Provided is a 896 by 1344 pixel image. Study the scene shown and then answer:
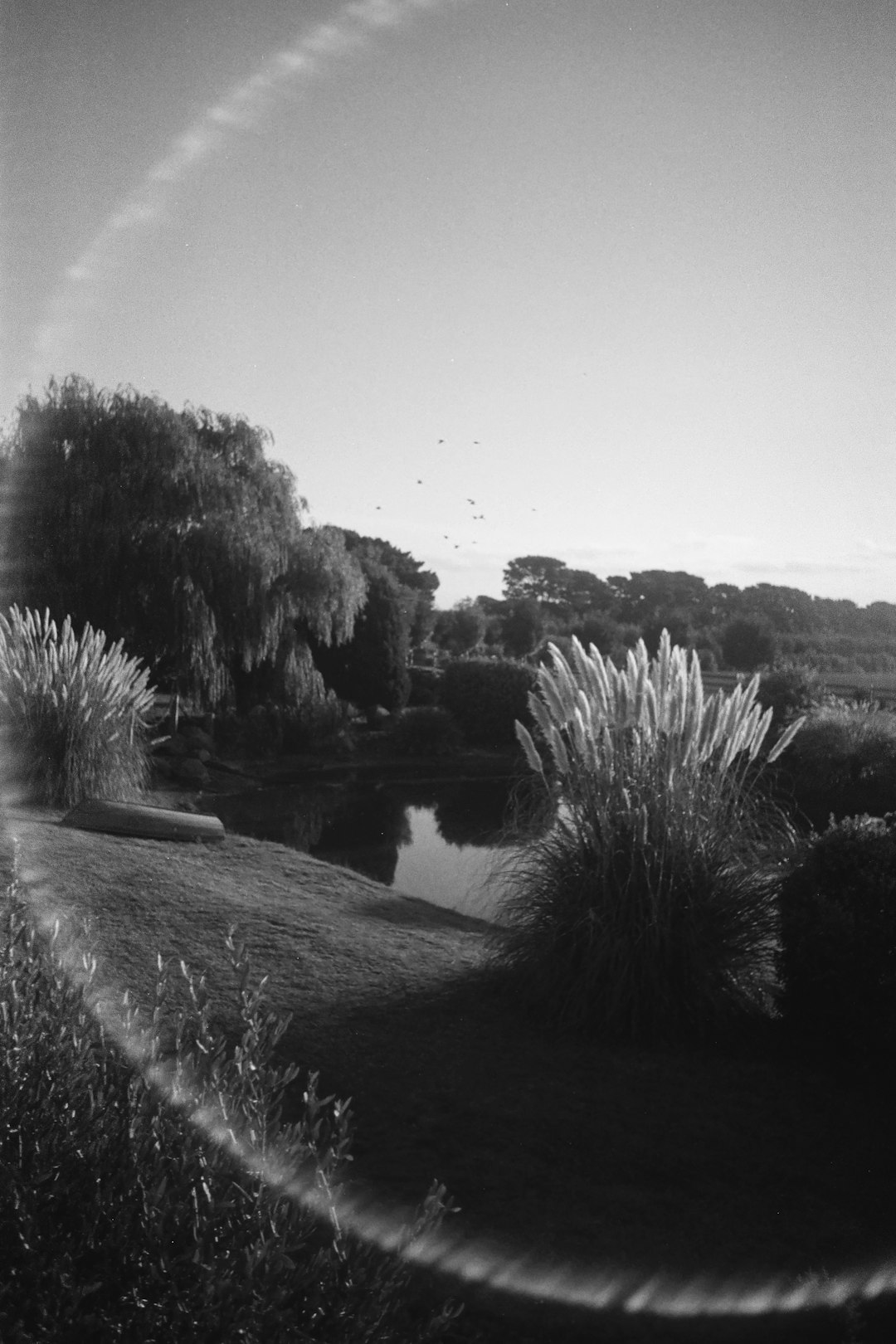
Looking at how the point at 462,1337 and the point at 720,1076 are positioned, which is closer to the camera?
the point at 462,1337

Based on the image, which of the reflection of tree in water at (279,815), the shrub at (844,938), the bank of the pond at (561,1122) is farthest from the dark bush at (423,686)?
the shrub at (844,938)

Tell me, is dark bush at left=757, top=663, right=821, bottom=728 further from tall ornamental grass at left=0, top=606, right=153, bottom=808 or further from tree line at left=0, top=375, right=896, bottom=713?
tall ornamental grass at left=0, top=606, right=153, bottom=808

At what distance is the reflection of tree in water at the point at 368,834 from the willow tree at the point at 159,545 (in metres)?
3.38

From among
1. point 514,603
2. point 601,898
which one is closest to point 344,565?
point 601,898

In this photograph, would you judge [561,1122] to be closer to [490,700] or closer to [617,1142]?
[617,1142]

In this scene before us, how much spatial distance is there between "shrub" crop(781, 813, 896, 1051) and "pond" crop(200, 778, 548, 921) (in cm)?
336

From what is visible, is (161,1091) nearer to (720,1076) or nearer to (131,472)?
(720,1076)

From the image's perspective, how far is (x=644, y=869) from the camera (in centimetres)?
457

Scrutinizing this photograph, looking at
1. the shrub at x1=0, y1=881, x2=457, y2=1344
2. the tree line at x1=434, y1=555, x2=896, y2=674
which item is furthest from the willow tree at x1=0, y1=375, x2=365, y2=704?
the shrub at x1=0, y1=881, x2=457, y2=1344

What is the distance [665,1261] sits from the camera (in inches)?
114

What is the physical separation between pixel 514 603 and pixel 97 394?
20.2m

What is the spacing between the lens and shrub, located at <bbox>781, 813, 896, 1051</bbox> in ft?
13.4

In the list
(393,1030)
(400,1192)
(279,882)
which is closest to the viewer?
(400,1192)

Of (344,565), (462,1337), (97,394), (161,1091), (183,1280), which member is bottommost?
(462,1337)
